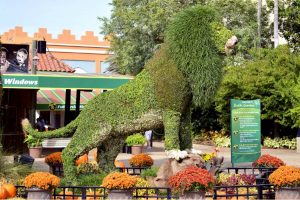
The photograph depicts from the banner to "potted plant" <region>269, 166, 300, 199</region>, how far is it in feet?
59.3

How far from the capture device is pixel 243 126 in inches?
704

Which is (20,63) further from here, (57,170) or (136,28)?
(57,170)

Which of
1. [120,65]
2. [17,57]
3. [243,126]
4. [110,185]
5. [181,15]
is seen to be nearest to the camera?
[110,185]

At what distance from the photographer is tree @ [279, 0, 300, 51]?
120ft

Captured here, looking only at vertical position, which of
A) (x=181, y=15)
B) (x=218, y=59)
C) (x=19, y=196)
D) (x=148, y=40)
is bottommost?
(x=19, y=196)

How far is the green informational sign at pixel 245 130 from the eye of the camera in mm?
Result: 17641

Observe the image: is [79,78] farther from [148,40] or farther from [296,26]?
[296,26]

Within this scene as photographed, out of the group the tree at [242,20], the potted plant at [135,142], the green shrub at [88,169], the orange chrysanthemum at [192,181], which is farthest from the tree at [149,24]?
the orange chrysanthemum at [192,181]

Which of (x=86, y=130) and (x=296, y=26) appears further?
(x=296, y=26)

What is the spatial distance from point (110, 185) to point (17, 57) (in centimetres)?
1790

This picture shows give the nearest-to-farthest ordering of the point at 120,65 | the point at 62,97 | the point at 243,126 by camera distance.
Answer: the point at 243,126, the point at 62,97, the point at 120,65

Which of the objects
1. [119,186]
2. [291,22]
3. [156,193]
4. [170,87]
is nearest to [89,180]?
[156,193]

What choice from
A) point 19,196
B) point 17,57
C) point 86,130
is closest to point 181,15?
point 86,130

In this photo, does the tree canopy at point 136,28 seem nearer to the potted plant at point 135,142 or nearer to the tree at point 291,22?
the tree at point 291,22
